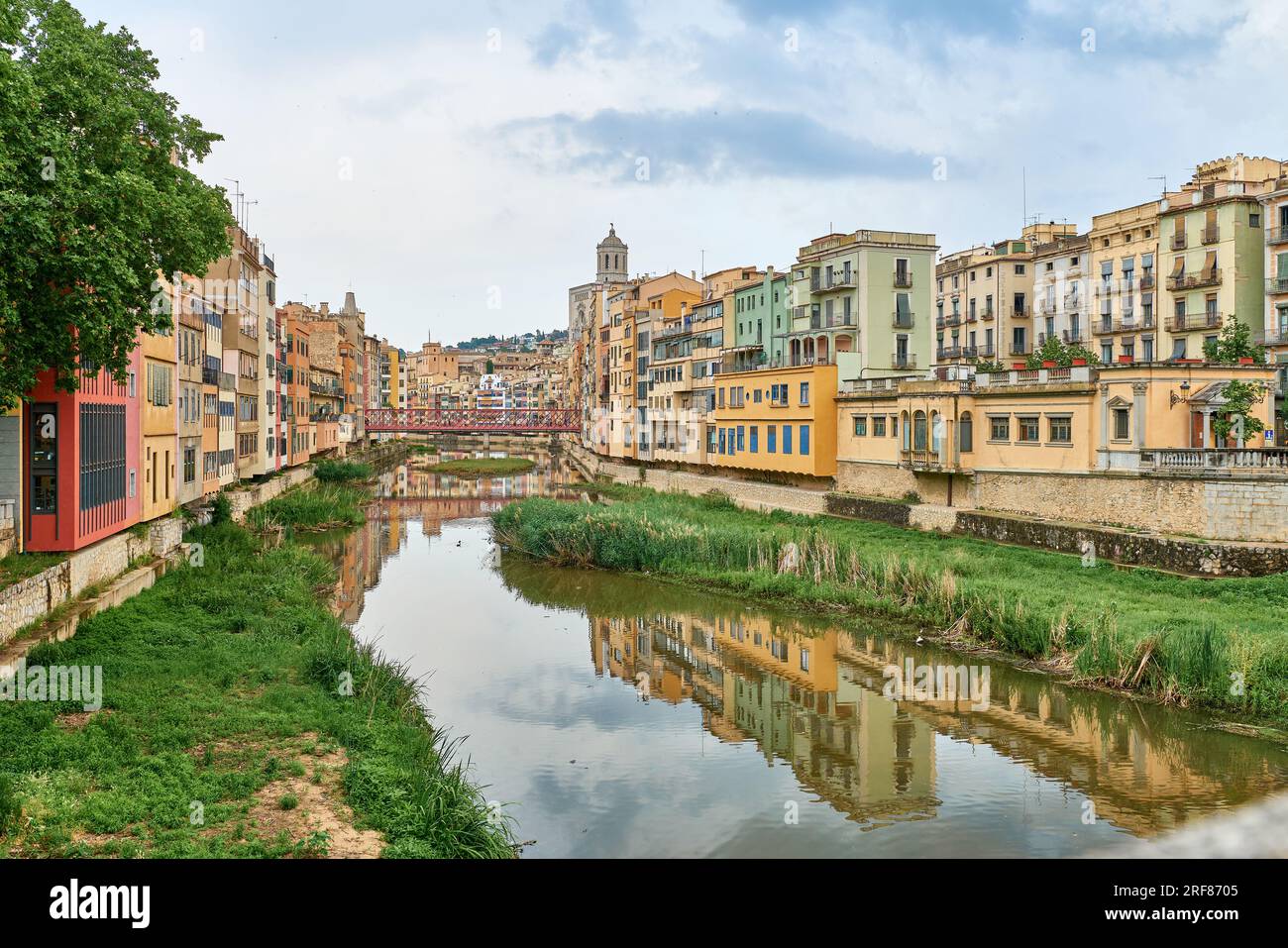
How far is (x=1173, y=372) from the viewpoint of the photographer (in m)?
31.2

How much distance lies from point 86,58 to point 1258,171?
48103mm

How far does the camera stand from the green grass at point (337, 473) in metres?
67.8

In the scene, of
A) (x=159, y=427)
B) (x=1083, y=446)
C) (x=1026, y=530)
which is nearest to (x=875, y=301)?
(x=1083, y=446)

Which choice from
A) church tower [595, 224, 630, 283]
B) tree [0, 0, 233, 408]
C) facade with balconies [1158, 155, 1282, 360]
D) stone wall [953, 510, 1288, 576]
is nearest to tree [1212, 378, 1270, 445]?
stone wall [953, 510, 1288, 576]

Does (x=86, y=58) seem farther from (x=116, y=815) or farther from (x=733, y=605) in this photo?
(x=733, y=605)

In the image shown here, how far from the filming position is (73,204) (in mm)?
15562

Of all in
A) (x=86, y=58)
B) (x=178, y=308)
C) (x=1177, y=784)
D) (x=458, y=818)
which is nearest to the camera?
(x=458, y=818)

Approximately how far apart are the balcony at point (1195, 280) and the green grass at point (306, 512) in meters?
37.4

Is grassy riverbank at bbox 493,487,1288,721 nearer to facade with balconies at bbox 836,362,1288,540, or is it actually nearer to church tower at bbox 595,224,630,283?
facade with balconies at bbox 836,362,1288,540

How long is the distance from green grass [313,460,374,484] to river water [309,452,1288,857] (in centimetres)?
3938

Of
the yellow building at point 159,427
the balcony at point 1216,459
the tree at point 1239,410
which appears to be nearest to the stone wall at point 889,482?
the balcony at point 1216,459

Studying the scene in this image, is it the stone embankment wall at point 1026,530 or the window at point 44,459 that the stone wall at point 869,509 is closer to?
the stone embankment wall at point 1026,530
